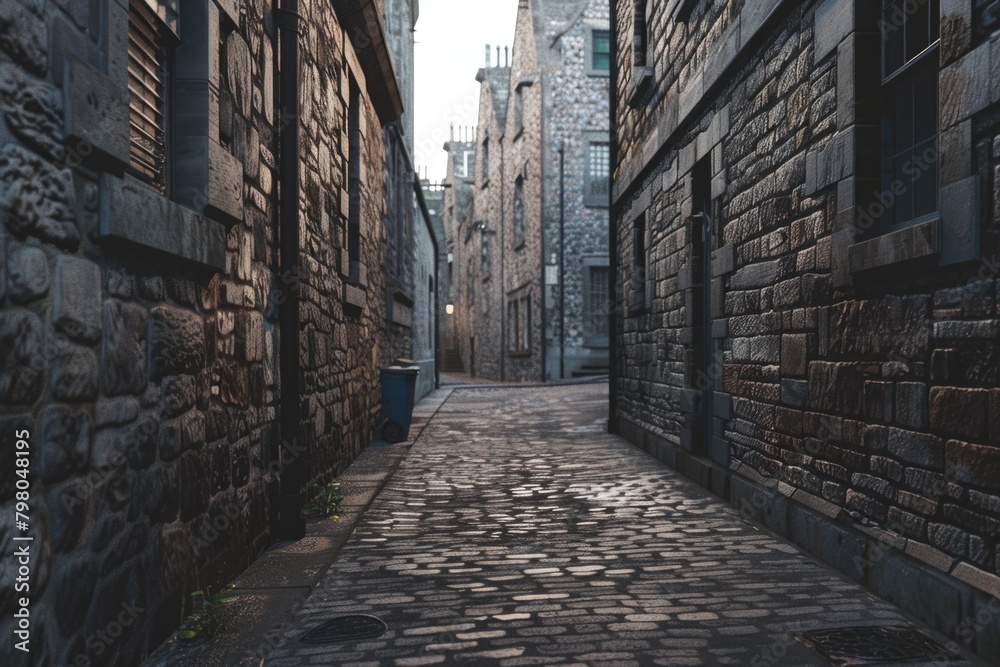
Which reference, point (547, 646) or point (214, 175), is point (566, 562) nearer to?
point (547, 646)

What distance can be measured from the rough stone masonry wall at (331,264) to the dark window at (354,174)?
0.16 metres

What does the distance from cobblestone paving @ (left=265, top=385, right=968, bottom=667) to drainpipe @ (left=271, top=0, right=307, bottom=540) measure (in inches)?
21.1

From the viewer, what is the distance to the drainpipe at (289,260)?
473cm

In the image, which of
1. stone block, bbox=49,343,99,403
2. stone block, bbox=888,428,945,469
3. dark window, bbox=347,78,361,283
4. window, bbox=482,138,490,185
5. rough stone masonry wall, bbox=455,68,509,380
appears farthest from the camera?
window, bbox=482,138,490,185

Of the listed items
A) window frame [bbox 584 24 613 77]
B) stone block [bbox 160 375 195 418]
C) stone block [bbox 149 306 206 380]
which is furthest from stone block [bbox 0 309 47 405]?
window frame [bbox 584 24 613 77]

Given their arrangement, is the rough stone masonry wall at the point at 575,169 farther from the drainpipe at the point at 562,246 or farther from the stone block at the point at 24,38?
the stone block at the point at 24,38

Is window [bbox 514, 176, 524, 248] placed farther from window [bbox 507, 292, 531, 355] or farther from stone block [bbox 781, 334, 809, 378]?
stone block [bbox 781, 334, 809, 378]

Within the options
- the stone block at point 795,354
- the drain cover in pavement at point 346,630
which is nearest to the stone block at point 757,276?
→ the stone block at point 795,354

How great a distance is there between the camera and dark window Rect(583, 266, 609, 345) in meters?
22.2

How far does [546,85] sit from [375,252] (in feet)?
47.0

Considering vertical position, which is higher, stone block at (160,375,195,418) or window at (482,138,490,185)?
window at (482,138,490,185)

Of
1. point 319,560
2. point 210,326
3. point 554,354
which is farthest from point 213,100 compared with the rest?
point 554,354

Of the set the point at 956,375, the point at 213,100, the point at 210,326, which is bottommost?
the point at 956,375

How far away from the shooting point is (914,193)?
12.8 ft
